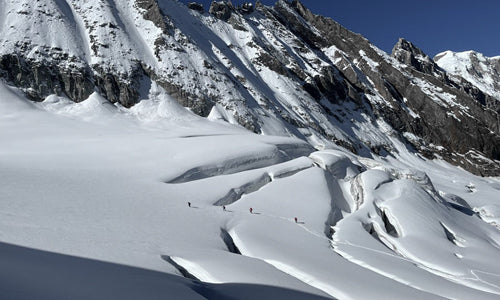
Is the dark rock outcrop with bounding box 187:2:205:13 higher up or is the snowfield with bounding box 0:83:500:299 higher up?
the dark rock outcrop with bounding box 187:2:205:13

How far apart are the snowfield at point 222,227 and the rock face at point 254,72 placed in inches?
Result: 1077

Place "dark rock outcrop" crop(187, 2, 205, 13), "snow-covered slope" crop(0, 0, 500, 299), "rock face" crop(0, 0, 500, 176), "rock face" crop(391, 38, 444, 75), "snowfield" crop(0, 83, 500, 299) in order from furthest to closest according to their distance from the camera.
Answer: "rock face" crop(391, 38, 444, 75), "dark rock outcrop" crop(187, 2, 205, 13), "rock face" crop(0, 0, 500, 176), "snow-covered slope" crop(0, 0, 500, 299), "snowfield" crop(0, 83, 500, 299)

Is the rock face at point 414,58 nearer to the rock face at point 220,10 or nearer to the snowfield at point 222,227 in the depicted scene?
the rock face at point 220,10

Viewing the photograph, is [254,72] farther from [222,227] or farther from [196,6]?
[222,227]

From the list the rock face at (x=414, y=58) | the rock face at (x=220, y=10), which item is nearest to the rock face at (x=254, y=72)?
the rock face at (x=220, y=10)

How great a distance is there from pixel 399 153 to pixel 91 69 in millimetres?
68660

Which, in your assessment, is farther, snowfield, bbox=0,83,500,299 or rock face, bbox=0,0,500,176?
rock face, bbox=0,0,500,176

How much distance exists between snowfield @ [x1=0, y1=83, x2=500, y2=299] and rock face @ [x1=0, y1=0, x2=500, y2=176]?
27353 millimetres

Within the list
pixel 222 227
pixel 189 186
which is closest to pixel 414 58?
pixel 189 186

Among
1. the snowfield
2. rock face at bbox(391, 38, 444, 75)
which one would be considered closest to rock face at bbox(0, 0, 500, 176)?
rock face at bbox(391, 38, 444, 75)

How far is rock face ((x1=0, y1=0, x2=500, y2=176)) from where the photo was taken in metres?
63.0

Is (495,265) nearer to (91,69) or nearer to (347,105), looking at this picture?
(91,69)

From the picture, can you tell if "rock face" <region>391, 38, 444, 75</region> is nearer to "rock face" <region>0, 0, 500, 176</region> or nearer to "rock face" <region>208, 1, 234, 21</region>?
"rock face" <region>0, 0, 500, 176</region>

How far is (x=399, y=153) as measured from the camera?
298ft
